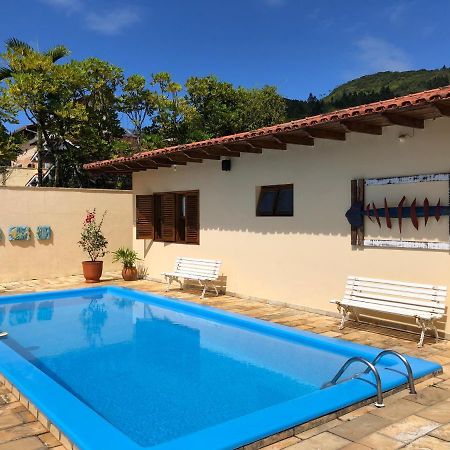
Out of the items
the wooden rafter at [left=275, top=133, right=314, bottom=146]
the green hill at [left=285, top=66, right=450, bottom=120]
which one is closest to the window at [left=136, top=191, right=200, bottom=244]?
the wooden rafter at [left=275, top=133, right=314, bottom=146]

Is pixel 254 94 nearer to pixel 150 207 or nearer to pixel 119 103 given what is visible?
pixel 119 103

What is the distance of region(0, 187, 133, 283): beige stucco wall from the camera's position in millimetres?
14320

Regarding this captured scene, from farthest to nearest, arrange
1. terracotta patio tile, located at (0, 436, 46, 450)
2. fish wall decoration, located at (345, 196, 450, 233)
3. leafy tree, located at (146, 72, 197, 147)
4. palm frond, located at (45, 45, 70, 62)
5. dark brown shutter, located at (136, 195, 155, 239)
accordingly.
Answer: leafy tree, located at (146, 72, 197, 147)
palm frond, located at (45, 45, 70, 62)
dark brown shutter, located at (136, 195, 155, 239)
fish wall decoration, located at (345, 196, 450, 233)
terracotta patio tile, located at (0, 436, 46, 450)

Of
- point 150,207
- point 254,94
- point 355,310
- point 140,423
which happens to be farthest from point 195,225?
point 254,94

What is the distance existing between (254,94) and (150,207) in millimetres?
17538

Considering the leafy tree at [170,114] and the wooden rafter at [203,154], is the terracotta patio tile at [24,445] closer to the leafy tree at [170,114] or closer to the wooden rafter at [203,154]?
the wooden rafter at [203,154]

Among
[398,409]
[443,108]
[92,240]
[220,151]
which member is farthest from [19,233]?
[398,409]

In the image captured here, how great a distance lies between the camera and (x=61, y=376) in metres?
6.40

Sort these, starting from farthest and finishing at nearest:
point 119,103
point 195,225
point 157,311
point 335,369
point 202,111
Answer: point 202,111 → point 119,103 → point 195,225 → point 157,311 → point 335,369

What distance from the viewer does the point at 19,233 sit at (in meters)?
14.4

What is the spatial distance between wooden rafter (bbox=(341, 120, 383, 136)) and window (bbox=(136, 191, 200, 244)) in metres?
5.62

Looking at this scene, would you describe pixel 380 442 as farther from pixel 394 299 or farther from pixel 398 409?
pixel 394 299

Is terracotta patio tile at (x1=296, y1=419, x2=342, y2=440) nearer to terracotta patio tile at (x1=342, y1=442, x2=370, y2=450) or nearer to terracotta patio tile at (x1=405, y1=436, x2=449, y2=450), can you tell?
terracotta patio tile at (x1=342, y1=442, x2=370, y2=450)

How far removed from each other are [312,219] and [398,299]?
2537mm
